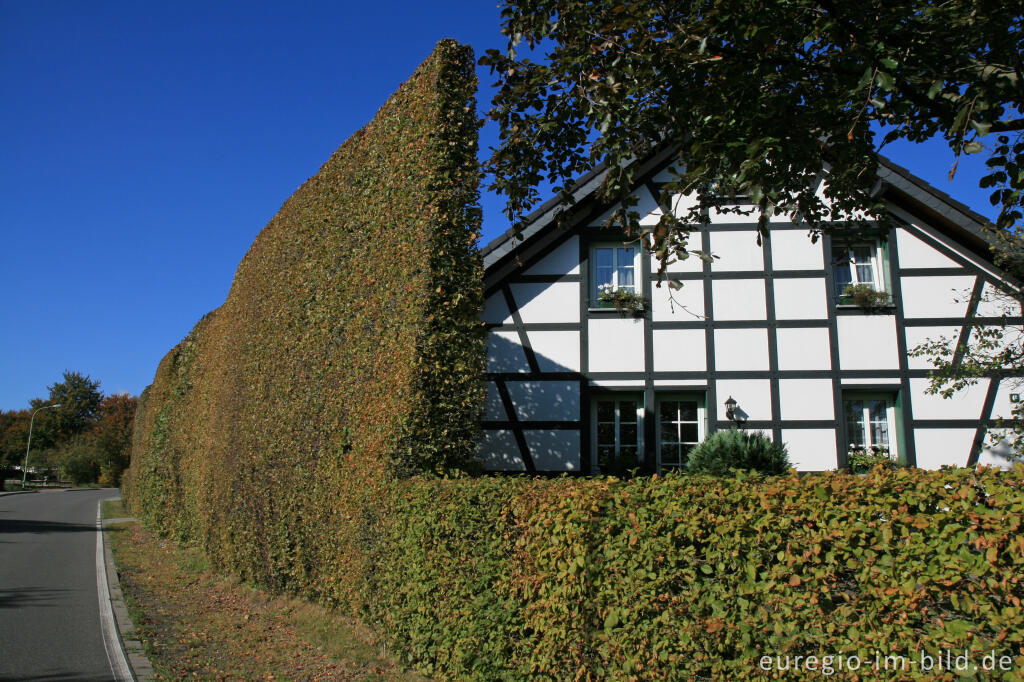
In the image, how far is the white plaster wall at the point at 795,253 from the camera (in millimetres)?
11172

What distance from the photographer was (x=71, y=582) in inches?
429

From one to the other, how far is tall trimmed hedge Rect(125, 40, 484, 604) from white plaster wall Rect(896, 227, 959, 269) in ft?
26.1

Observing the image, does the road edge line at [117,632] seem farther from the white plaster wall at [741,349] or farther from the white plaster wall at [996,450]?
the white plaster wall at [996,450]

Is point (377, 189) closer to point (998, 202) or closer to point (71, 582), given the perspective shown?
point (998, 202)

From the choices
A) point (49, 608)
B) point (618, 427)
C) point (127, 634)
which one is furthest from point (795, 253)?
point (49, 608)

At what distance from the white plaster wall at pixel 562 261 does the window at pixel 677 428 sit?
2666 mm

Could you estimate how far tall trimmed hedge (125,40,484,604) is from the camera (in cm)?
634

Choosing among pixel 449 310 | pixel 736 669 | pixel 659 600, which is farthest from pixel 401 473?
pixel 736 669

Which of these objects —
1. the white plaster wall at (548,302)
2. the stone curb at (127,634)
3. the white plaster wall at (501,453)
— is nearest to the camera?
the stone curb at (127,634)

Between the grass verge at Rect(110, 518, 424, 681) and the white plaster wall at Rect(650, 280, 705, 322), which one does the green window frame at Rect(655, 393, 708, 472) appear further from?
the grass verge at Rect(110, 518, 424, 681)

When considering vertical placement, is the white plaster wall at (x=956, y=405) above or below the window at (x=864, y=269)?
below

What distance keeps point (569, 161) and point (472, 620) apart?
3815mm

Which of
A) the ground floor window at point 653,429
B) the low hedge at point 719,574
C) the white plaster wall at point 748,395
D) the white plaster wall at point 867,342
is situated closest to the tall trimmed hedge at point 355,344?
the low hedge at point 719,574

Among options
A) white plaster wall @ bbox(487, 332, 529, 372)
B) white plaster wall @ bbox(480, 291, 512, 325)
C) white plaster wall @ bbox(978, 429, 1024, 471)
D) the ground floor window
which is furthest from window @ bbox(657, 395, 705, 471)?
white plaster wall @ bbox(978, 429, 1024, 471)
